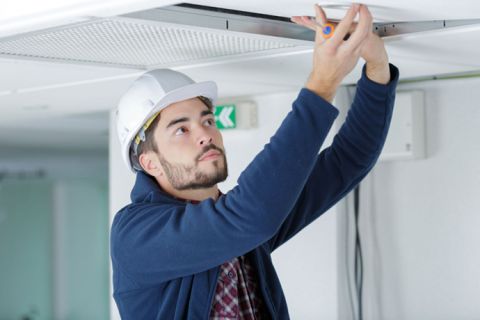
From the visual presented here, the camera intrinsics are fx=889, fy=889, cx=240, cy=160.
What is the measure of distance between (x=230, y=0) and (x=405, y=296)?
99 centimetres

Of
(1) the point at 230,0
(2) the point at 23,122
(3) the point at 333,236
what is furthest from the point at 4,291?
(1) the point at 230,0

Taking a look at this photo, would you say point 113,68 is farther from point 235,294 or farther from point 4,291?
point 4,291

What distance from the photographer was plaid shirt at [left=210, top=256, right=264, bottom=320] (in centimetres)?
140

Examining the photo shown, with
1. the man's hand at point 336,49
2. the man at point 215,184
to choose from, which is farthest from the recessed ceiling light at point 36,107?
the man's hand at point 336,49

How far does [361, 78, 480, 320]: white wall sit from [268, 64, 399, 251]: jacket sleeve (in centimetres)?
39

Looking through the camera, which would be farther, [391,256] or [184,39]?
[391,256]

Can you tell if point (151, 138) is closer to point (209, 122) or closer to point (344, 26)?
point (209, 122)

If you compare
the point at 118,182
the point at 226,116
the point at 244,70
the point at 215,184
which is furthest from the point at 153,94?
the point at 118,182

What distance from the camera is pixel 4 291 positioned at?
419cm

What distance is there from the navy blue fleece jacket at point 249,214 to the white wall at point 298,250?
14.2 inches

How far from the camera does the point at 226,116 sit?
204 centimetres

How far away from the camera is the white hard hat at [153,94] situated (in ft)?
4.62

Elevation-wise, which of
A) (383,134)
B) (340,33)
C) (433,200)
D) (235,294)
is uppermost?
(340,33)

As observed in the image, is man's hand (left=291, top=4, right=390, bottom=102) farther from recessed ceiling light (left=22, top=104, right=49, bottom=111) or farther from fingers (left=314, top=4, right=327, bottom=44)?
recessed ceiling light (left=22, top=104, right=49, bottom=111)
